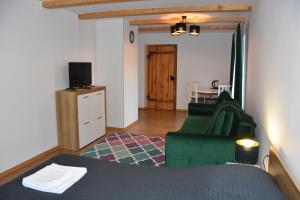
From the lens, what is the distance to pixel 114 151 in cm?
405

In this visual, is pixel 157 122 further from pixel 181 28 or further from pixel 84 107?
pixel 181 28

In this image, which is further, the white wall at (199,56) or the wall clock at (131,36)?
the white wall at (199,56)

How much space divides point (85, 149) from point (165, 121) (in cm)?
245

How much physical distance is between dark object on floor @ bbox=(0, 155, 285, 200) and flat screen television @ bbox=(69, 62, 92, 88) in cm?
266

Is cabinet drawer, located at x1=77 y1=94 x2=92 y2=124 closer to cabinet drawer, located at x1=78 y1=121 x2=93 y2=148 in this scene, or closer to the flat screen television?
cabinet drawer, located at x1=78 y1=121 x2=93 y2=148

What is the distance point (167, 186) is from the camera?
1.67 m

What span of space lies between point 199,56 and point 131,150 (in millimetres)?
3999

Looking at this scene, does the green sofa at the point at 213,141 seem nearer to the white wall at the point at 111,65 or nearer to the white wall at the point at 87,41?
the white wall at the point at 111,65

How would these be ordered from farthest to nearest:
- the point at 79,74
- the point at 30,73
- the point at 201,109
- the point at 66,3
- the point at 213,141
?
the point at 201,109, the point at 79,74, the point at 30,73, the point at 66,3, the point at 213,141

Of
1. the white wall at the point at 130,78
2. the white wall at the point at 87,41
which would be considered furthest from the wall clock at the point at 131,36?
the white wall at the point at 87,41

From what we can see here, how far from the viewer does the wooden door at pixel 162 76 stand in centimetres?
734

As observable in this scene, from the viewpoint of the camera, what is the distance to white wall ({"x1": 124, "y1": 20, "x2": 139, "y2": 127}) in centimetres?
518

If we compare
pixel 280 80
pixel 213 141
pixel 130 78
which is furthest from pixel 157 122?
pixel 280 80

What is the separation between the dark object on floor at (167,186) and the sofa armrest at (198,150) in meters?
0.63
